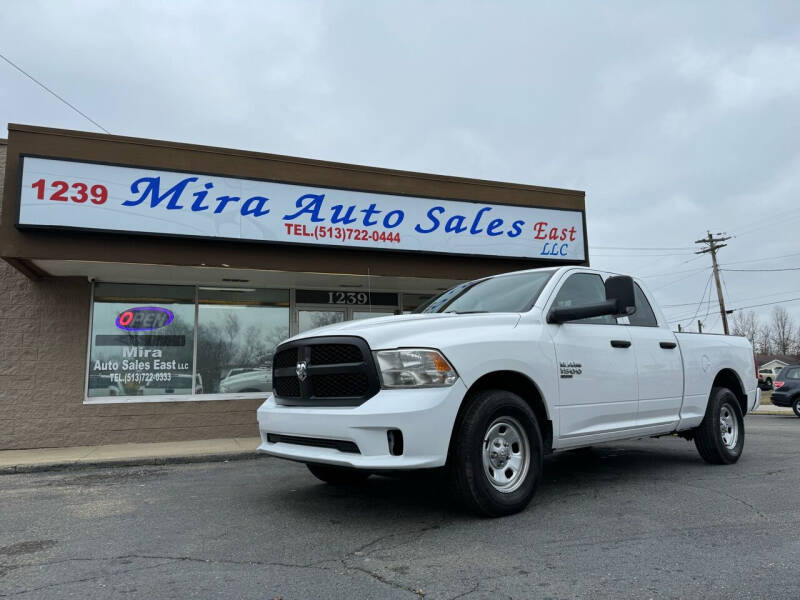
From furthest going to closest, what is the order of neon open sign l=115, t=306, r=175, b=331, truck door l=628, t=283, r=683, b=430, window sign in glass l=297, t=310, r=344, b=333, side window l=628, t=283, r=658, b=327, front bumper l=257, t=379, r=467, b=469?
window sign in glass l=297, t=310, r=344, b=333 < neon open sign l=115, t=306, r=175, b=331 < side window l=628, t=283, r=658, b=327 < truck door l=628, t=283, r=683, b=430 < front bumper l=257, t=379, r=467, b=469

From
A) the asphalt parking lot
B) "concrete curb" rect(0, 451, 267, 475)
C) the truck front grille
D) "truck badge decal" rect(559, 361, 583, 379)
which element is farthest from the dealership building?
"truck badge decal" rect(559, 361, 583, 379)

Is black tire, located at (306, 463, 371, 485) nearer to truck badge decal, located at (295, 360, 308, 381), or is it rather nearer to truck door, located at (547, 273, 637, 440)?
truck badge decal, located at (295, 360, 308, 381)

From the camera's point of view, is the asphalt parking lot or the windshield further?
the windshield

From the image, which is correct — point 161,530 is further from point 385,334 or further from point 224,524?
point 385,334

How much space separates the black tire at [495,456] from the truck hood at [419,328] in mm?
517

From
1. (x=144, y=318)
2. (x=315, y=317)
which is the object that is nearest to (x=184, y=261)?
(x=144, y=318)

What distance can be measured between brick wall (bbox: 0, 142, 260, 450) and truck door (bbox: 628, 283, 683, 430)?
750 cm

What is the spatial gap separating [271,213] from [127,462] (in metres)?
4.34

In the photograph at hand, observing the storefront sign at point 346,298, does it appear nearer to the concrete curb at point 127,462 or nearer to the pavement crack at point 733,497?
the concrete curb at point 127,462

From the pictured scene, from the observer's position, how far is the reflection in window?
10812 millimetres

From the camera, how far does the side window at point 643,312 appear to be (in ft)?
20.2

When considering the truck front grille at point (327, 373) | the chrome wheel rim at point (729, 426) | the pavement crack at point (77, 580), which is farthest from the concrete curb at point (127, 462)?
the chrome wheel rim at point (729, 426)

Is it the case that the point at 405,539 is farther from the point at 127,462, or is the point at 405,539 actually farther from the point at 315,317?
the point at 315,317

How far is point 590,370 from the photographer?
521 cm
